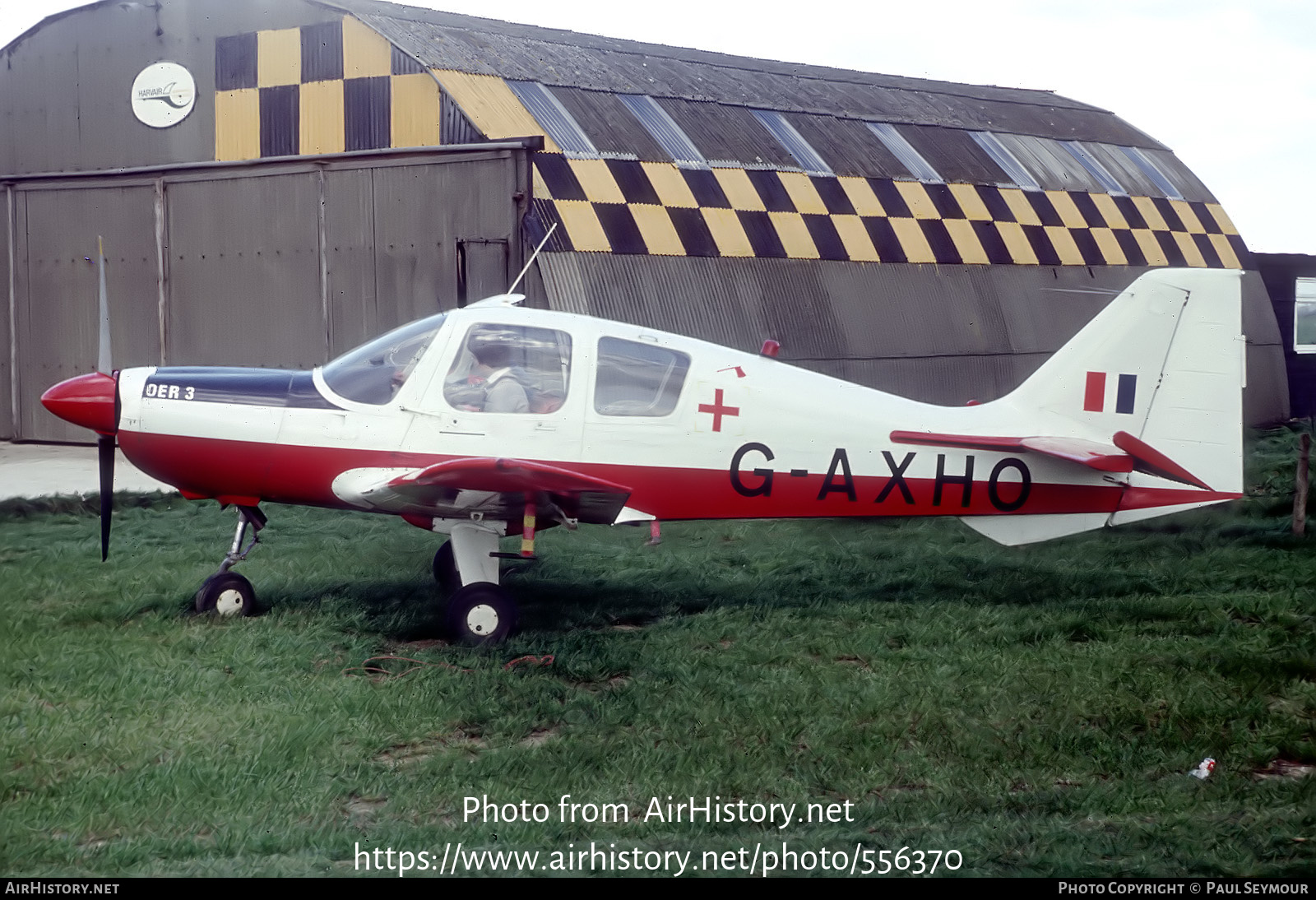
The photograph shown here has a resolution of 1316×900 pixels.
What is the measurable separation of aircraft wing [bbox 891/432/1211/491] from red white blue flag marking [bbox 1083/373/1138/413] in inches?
7.9

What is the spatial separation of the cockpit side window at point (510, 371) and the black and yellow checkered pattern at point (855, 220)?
5522mm

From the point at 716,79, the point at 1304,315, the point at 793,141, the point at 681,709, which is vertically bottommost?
the point at 681,709

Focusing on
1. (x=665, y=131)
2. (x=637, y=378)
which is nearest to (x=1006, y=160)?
(x=665, y=131)

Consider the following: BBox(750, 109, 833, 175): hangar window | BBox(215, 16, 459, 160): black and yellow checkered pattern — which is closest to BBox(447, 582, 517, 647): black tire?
BBox(215, 16, 459, 160): black and yellow checkered pattern

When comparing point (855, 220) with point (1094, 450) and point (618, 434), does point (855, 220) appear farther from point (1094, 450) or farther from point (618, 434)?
point (618, 434)

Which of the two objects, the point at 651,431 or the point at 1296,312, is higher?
the point at 1296,312

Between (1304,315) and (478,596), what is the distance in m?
20.2

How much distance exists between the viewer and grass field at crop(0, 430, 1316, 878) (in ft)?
15.9

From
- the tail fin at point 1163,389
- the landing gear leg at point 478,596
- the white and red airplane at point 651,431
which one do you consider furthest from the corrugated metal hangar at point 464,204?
the tail fin at point 1163,389

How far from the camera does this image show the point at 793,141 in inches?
677

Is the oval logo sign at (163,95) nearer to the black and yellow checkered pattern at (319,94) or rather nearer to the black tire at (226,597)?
the black and yellow checkered pattern at (319,94)

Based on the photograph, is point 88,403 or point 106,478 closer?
point 88,403

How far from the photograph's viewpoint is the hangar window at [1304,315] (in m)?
22.6

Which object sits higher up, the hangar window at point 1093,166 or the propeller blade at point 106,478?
the hangar window at point 1093,166
